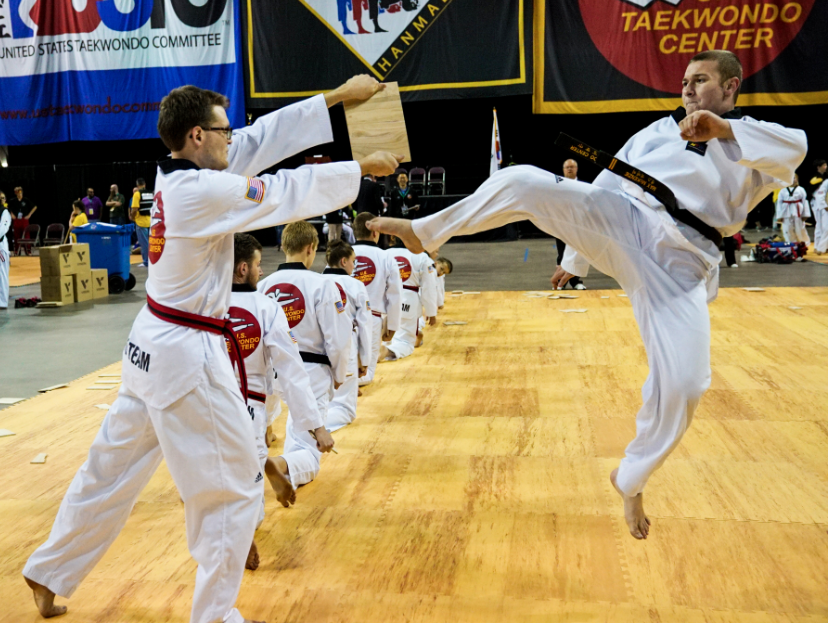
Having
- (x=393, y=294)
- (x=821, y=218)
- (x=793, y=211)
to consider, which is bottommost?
(x=393, y=294)

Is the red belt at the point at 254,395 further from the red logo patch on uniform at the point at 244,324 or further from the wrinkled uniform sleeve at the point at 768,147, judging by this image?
the wrinkled uniform sleeve at the point at 768,147

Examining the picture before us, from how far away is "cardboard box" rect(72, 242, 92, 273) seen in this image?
969 cm

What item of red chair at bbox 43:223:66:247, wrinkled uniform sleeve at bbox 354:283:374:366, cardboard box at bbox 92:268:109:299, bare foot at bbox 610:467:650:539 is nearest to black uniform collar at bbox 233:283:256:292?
wrinkled uniform sleeve at bbox 354:283:374:366

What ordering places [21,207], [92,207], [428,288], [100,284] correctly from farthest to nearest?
[21,207]
[92,207]
[100,284]
[428,288]

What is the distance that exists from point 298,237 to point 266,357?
0.90 m

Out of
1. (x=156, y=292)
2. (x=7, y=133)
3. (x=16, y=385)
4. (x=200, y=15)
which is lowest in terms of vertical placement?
(x=16, y=385)

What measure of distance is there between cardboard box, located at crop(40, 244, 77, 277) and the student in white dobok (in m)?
8.00

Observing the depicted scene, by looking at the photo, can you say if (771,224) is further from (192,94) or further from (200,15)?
(192,94)

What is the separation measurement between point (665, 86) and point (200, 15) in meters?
8.13

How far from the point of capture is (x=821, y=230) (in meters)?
13.1

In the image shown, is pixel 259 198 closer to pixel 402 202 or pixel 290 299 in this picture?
pixel 290 299

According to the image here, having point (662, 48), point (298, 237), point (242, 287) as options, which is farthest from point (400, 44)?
point (242, 287)

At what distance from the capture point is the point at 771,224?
64.4 ft

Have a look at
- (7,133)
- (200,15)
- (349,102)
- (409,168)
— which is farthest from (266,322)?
(409,168)
